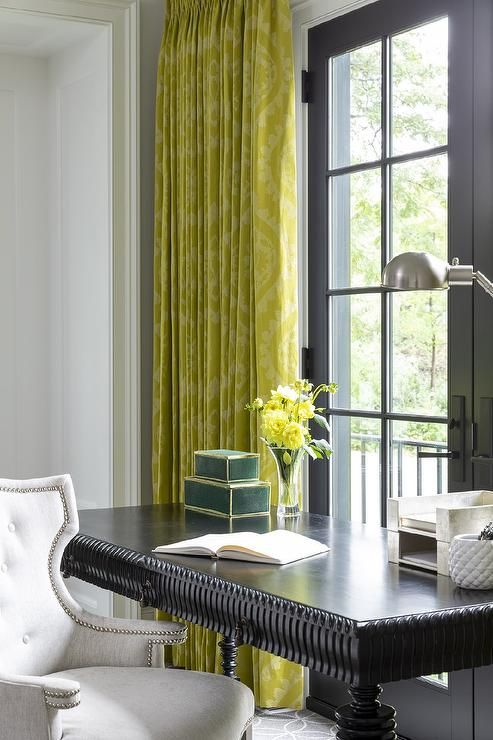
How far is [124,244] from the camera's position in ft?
13.5

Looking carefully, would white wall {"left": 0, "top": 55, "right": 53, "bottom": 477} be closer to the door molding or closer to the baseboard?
the door molding

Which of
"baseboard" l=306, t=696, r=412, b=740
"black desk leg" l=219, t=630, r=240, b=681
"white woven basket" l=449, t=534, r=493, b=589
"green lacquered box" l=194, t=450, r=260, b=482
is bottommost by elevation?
"baseboard" l=306, t=696, r=412, b=740

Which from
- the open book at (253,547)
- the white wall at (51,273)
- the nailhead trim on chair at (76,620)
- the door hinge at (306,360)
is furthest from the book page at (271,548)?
the white wall at (51,273)

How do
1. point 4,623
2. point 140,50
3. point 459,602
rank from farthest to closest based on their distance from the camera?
point 140,50 → point 4,623 → point 459,602

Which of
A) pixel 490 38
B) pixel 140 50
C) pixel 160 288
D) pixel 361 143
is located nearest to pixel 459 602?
pixel 490 38

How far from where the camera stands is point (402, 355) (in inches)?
129

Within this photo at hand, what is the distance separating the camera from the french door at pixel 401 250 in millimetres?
2967

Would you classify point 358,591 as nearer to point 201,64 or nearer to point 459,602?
point 459,602

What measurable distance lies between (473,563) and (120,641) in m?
0.94

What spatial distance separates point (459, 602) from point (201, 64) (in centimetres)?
250

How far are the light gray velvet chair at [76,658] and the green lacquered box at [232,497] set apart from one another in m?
0.47

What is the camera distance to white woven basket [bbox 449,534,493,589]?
2039 millimetres

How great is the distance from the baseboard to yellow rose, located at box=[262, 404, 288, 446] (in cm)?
114

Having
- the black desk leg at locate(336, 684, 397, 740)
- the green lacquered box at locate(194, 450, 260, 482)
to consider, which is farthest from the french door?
the black desk leg at locate(336, 684, 397, 740)
